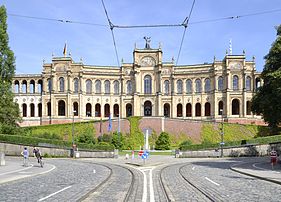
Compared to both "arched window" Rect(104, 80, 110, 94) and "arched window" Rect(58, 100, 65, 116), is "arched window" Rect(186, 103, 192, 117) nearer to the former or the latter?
"arched window" Rect(104, 80, 110, 94)

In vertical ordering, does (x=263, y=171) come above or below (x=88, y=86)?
below

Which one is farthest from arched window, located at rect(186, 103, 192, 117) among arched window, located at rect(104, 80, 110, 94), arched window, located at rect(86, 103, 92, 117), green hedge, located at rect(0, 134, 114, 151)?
green hedge, located at rect(0, 134, 114, 151)

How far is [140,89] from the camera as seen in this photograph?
85.7 metres

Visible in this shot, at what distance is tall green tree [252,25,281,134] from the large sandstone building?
50526mm

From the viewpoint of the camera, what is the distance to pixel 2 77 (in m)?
40.3

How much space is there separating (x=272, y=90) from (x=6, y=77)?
29.8 meters

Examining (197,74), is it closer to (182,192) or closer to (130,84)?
(130,84)

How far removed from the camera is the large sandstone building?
80.9 meters

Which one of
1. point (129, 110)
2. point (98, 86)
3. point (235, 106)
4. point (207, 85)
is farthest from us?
point (98, 86)

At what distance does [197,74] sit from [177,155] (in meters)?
39.9

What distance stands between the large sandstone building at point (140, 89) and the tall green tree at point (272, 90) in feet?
166

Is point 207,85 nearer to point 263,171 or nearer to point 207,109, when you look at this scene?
point 207,109

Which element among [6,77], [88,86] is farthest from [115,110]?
[6,77]

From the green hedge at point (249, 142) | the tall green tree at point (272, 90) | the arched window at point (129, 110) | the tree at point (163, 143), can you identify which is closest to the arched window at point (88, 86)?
the arched window at point (129, 110)
